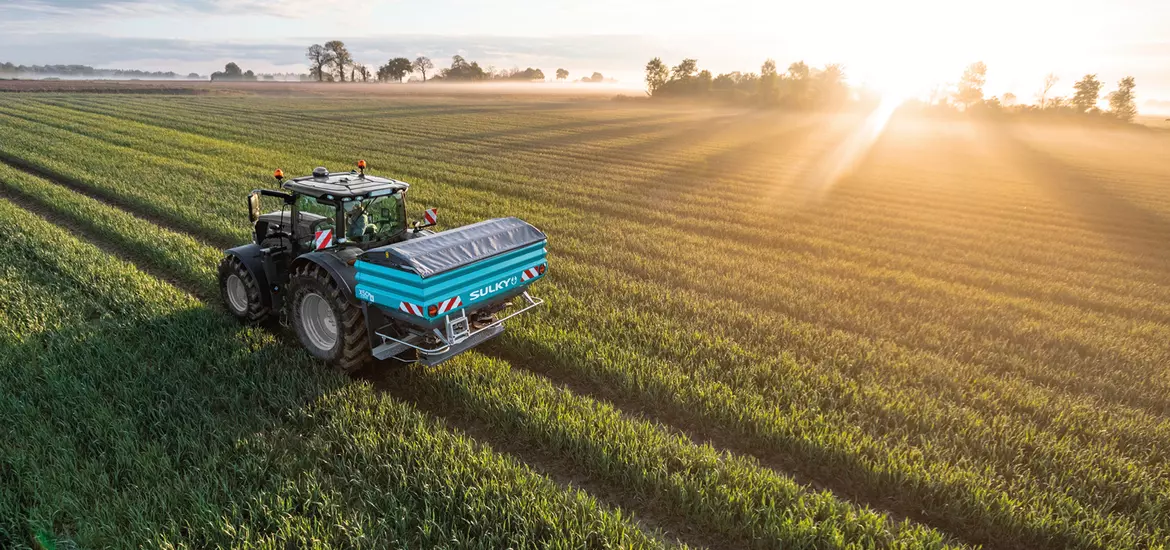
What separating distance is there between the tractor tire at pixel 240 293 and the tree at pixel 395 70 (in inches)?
5652

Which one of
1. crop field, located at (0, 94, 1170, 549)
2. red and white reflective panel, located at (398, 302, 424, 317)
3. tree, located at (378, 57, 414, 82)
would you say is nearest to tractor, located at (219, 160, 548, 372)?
red and white reflective panel, located at (398, 302, 424, 317)

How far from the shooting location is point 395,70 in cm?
13750

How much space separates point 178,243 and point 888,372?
12.3 metres

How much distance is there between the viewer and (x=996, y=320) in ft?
29.9

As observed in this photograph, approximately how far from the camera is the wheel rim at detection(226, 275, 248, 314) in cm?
749

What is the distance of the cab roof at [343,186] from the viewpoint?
663 centimetres

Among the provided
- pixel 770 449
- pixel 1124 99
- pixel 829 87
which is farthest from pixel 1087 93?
pixel 770 449

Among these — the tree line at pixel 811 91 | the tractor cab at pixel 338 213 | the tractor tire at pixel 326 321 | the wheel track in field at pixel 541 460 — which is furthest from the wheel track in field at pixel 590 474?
the tree line at pixel 811 91

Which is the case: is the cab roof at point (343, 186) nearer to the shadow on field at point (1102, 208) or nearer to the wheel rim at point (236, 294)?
the wheel rim at point (236, 294)

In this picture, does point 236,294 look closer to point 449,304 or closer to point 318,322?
point 318,322

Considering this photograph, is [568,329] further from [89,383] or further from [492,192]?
[492,192]

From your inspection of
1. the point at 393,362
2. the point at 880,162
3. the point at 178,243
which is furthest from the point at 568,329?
the point at 880,162

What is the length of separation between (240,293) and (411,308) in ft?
11.7

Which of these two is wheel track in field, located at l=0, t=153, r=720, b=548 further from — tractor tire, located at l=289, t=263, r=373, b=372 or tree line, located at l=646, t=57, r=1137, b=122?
tree line, located at l=646, t=57, r=1137, b=122
